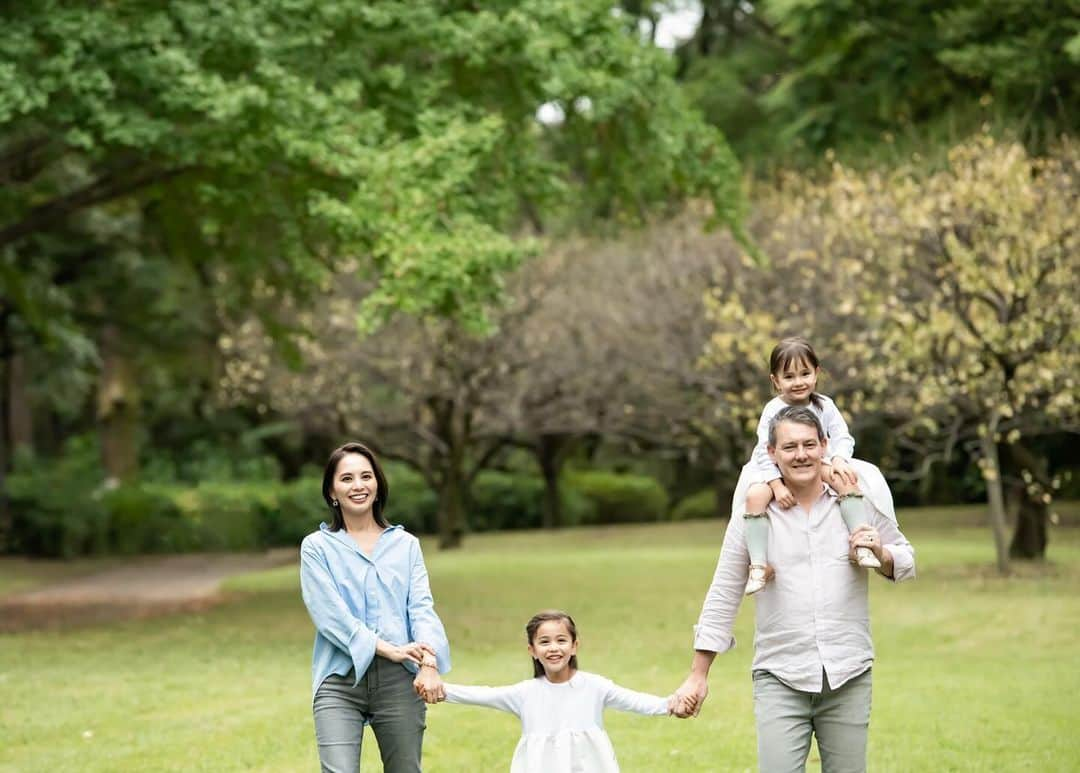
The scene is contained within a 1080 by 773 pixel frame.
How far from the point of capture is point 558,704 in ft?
18.7

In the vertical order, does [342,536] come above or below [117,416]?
below

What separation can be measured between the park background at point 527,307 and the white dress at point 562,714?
3.79 meters

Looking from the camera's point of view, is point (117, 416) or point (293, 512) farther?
point (117, 416)

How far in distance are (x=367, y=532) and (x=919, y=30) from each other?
25.9 meters

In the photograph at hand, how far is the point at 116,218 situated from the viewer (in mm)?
30797

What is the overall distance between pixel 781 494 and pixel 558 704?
1.18 m

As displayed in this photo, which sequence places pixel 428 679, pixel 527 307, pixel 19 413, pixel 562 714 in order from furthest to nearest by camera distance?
pixel 19 413 → pixel 527 307 → pixel 562 714 → pixel 428 679

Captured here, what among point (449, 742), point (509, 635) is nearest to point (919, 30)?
point (509, 635)

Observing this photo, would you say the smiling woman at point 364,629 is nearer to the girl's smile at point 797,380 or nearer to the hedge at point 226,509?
the girl's smile at point 797,380

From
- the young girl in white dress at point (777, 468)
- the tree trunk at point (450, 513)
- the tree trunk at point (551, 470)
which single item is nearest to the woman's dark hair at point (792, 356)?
the young girl in white dress at point (777, 468)

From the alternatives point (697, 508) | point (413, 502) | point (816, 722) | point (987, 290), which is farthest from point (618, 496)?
point (816, 722)

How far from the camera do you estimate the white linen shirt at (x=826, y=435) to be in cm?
539

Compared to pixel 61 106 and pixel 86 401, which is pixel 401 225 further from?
pixel 86 401

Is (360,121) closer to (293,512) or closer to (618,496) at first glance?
(293,512)
